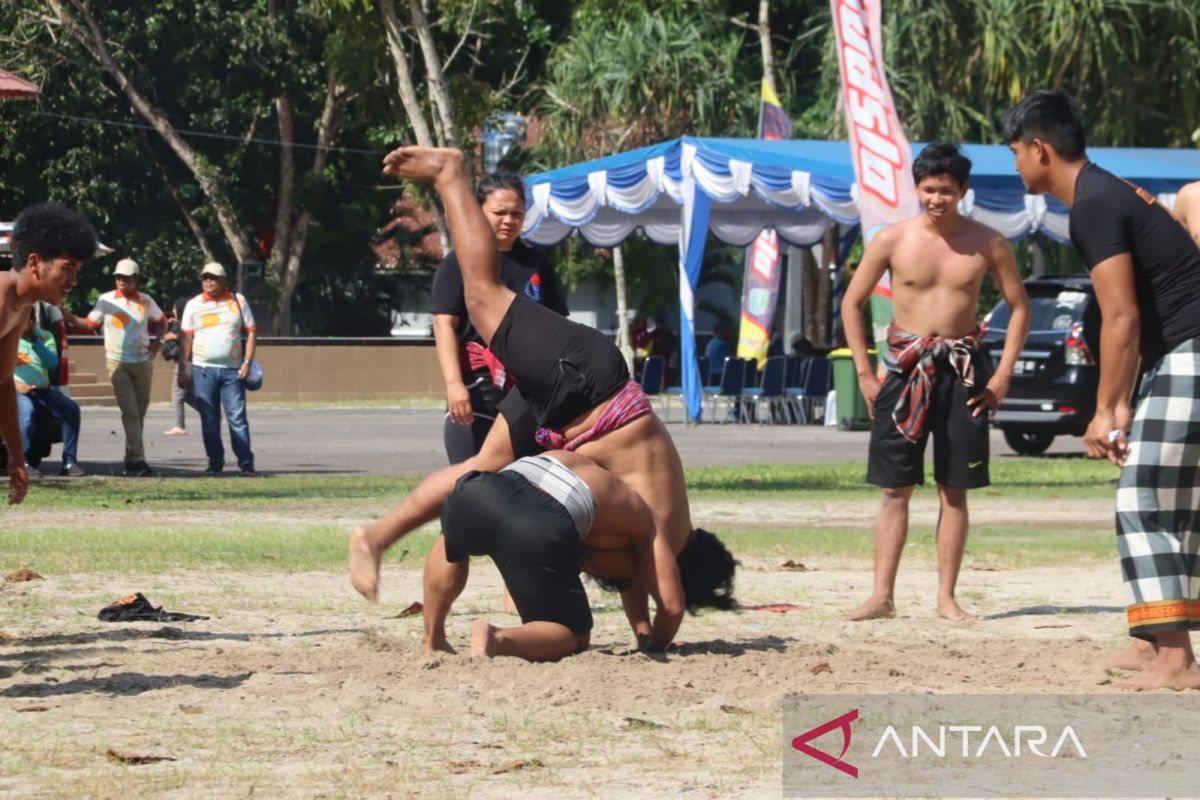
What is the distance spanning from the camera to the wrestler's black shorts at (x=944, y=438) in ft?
28.0

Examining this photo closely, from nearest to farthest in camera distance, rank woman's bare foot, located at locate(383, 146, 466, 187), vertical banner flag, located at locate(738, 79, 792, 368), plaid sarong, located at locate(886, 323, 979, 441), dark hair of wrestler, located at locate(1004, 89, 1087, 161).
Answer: dark hair of wrestler, located at locate(1004, 89, 1087, 161) → woman's bare foot, located at locate(383, 146, 466, 187) → plaid sarong, located at locate(886, 323, 979, 441) → vertical banner flag, located at locate(738, 79, 792, 368)

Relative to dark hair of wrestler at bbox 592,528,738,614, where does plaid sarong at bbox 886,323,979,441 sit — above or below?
above

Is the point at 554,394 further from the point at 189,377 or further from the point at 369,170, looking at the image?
the point at 369,170

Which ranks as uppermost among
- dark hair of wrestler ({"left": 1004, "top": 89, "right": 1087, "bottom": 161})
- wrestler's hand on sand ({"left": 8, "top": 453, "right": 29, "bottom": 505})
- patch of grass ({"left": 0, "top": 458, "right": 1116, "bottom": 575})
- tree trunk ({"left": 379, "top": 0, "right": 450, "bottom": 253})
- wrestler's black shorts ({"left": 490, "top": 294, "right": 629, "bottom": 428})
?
tree trunk ({"left": 379, "top": 0, "right": 450, "bottom": 253})

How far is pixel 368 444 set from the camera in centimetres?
2322

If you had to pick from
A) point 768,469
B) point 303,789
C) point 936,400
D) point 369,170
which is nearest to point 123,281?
point 768,469

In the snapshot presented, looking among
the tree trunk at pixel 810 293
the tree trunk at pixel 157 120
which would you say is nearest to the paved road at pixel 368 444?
the tree trunk at pixel 810 293

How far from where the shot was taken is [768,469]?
61.3 ft

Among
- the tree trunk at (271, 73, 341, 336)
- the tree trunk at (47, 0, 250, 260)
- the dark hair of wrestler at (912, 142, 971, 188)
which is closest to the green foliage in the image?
the tree trunk at (271, 73, 341, 336)

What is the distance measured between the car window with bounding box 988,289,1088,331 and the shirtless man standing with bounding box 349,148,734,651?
15080 millimetres

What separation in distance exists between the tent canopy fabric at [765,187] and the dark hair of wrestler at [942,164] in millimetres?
17265

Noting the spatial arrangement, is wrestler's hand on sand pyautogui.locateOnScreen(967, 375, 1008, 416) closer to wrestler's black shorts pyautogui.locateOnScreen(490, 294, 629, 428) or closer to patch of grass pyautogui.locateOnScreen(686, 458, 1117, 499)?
Answer: wrestler's black shorts pyautogui.locateOnScreen(490, 294, 629, 428)

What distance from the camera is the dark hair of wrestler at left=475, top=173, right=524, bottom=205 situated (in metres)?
8.10

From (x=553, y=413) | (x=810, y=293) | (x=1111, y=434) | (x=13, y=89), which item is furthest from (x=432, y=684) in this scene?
(x=810, y=293)
